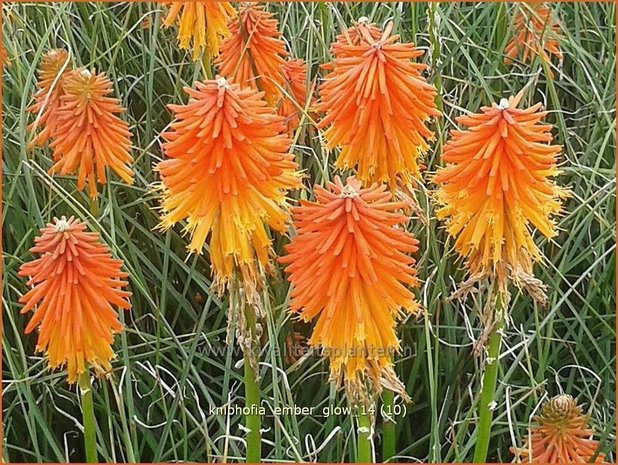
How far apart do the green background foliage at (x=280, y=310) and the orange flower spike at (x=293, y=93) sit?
20 mm

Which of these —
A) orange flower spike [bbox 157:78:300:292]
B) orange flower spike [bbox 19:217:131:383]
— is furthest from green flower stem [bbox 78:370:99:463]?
orange flower spike [bbox 157:78:300:292]

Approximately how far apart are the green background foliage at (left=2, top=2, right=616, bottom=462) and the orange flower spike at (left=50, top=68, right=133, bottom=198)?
0.03 metres

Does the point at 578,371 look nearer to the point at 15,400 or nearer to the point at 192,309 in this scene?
the point at 192,309

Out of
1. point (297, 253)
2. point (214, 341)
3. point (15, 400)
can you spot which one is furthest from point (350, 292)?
point (15, 400)

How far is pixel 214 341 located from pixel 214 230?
25cm

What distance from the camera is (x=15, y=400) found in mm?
1035

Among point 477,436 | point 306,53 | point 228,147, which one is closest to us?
point 228,147

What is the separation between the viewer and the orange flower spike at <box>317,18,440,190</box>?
0.82 metres

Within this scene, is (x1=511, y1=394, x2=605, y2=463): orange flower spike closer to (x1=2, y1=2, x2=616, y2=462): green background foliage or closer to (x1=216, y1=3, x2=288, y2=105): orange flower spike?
(x1=2, y1=2, x2=616, y2=462): green background foliage

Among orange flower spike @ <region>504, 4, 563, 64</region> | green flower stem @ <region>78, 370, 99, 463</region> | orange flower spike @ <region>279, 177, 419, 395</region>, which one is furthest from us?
orange flower spike @ <region>504, 4, 563, 64</region>

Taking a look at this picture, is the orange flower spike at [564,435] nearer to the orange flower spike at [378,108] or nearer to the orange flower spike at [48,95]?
the orange flower spike at [378,108]

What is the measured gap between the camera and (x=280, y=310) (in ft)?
3.13

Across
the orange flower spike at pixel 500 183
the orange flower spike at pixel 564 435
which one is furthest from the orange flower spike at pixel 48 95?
the orange flower spike at pixel 564 435

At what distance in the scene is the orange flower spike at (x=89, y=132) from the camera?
3.17 feet
